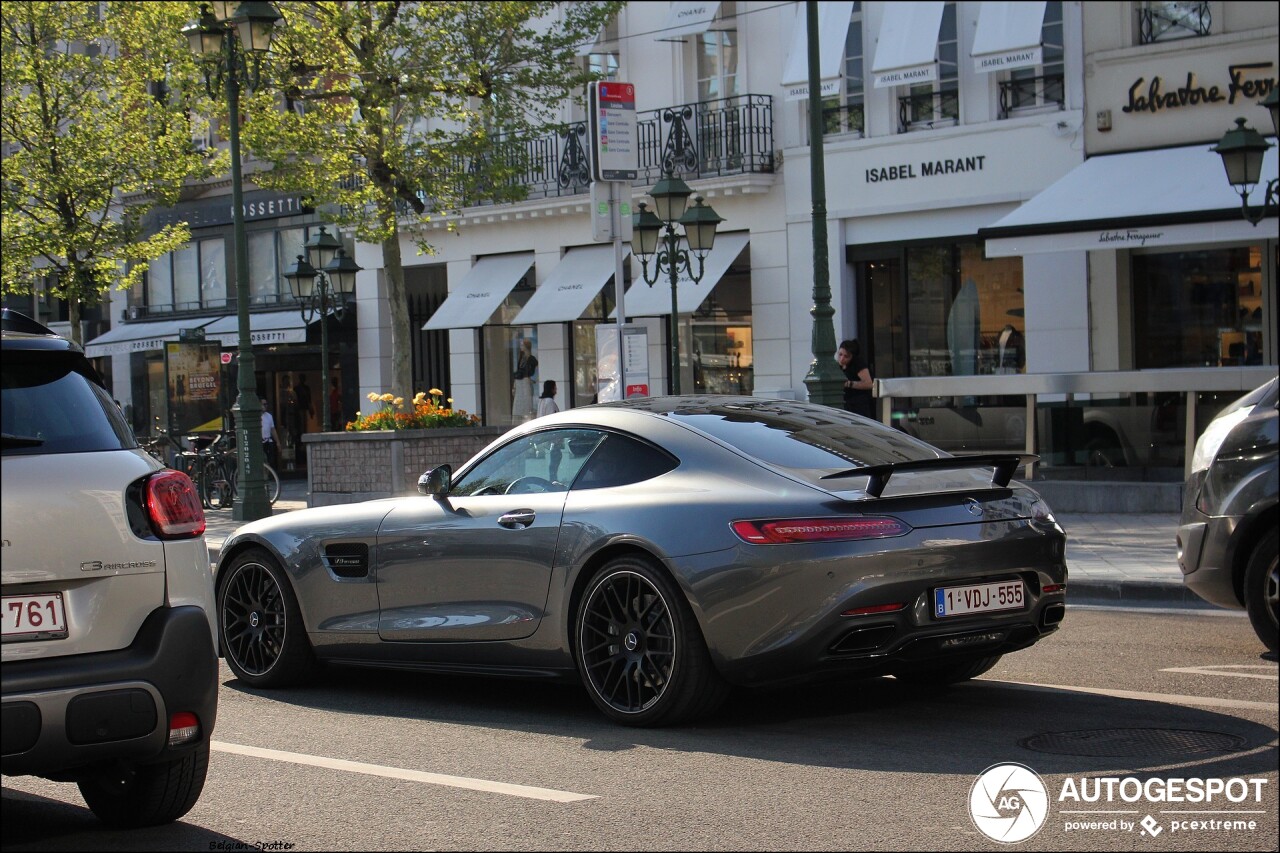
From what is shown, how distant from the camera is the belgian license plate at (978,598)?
→ 6.27 m

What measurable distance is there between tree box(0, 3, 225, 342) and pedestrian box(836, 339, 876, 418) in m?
12.6

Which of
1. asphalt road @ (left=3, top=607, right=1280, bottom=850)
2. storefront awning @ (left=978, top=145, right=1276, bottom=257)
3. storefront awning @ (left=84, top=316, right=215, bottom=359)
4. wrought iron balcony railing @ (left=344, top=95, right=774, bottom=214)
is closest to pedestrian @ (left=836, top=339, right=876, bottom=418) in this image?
storefront awning @ (left=978, top=145, right=1276, bottom=257)

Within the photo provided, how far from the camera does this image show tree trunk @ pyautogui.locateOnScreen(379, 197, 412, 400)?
22.5 m

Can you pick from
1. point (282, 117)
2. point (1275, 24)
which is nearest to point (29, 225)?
point (282, 117)

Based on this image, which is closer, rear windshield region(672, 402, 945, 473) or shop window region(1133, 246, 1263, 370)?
rear windshield region(672, 402, 945, 473)

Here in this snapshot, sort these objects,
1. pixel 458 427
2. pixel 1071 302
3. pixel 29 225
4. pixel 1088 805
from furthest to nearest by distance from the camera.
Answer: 1. pixel 29 225
2. pixel 1071 302
3. pixel 458 427
4. pixel 1088 805

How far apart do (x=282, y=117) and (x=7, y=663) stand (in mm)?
18734

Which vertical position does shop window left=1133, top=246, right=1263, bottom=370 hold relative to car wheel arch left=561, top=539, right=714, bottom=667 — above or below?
above

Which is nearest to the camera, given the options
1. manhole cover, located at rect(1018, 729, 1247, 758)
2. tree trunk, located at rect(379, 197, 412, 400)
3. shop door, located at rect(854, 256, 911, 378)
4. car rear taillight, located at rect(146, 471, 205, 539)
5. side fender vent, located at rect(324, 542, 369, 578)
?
car rear taillight, located at rect(146, 471, 205, 539)

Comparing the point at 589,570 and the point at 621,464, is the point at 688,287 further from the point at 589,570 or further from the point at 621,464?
the point at 589,570

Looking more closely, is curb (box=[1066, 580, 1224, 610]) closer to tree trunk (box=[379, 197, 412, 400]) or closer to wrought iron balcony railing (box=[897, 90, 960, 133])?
tree trunk (box=[379, 197, 412, 400])

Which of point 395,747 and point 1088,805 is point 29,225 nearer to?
point 395,747

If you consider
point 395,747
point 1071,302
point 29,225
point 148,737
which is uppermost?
point 29,225

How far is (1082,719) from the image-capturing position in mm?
6414
